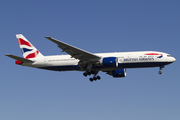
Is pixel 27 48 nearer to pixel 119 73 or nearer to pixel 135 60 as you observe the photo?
pixel 119 73

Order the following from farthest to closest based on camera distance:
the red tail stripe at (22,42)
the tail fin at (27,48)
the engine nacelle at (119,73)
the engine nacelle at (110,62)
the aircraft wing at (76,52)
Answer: the red tail stripe at (22,42)
the tail fin at (27,48)
the engine nacelle at (119,73)
the engine nacelle at (110,62)
the aircraft wing at (76,52)

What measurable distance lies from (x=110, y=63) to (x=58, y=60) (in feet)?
26.8

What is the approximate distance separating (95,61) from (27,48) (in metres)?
12.4

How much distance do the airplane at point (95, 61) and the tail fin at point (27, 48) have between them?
105cm

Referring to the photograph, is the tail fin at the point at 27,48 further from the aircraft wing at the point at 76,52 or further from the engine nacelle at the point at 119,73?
the engine nacelle at the point at 119,73

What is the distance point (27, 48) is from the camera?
1825 inches

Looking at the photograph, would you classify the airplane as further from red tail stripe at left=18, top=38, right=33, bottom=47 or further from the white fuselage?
red tail stripe at left=18, top=38, right=33, bottom=47

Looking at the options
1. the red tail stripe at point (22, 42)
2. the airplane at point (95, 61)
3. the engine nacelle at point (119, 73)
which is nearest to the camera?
the airplane at point (95, 61)

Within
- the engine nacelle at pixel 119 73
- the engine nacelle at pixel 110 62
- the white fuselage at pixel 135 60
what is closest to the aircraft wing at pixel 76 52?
the engine nacelle at pixel 110 62

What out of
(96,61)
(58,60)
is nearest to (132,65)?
(96,61)

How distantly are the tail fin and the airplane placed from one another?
1.05 m

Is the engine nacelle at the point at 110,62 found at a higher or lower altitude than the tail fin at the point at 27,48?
lower

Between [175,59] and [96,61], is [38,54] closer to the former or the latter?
[96,61]

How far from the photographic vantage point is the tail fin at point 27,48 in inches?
1792
